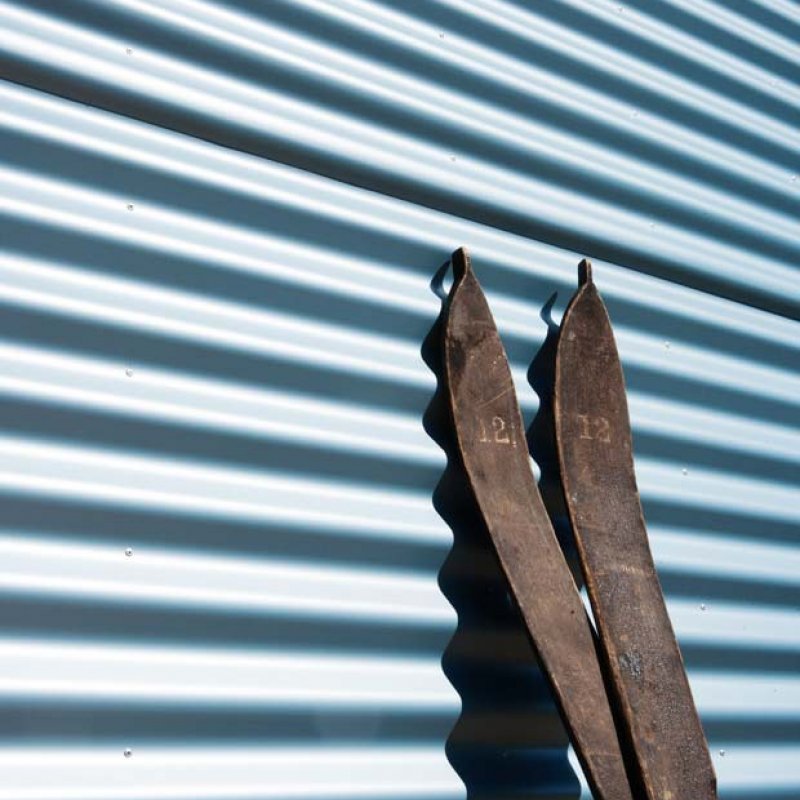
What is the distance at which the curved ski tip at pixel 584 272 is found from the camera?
282 centimetres

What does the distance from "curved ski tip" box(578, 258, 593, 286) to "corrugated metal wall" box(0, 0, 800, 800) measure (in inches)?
1.0

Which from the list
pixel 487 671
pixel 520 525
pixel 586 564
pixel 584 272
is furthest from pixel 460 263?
pixel 487 671

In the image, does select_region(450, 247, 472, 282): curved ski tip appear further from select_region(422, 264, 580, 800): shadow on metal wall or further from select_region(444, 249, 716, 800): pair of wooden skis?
select_region(422, 264, 580, 800): shadow on metal wall

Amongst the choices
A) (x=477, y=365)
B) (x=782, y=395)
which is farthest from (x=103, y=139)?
(x=782, y=395)

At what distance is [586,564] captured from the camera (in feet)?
8.38

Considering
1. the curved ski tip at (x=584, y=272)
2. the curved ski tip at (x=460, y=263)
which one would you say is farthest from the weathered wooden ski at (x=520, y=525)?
the curved ski tip at (x=584, y=272)

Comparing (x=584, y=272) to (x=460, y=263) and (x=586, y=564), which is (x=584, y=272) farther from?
(x=586, y=564)

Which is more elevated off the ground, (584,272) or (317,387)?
(584,272)

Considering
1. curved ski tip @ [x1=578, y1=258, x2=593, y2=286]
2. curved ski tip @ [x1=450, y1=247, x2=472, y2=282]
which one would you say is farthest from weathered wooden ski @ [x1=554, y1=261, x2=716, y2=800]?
curved ski tip @ [x1=450, y1=247, x2=472, y2=282]

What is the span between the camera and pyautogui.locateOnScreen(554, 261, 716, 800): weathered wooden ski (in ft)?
8.09

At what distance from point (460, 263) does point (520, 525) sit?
1.70ft

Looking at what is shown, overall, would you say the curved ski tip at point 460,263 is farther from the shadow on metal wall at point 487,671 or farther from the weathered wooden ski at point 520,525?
the shadow on metal wall at point 487,671

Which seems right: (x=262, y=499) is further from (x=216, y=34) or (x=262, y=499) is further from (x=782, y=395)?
(x=782, y=395)

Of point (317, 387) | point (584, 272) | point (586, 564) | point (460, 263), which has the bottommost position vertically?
point (586, 564)
